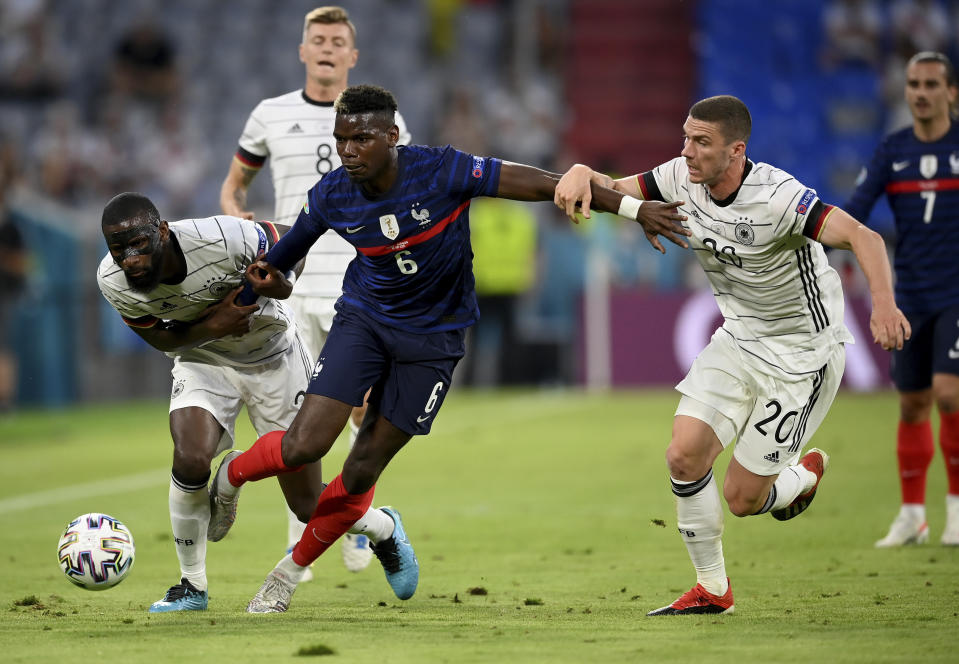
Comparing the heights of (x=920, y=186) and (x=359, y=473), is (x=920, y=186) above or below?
above

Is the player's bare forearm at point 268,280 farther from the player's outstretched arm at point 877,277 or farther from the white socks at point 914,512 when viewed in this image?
the white socks at point 914,512

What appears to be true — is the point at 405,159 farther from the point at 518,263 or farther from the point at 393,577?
the point at 518,263

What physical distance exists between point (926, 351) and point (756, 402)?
2.23 metres

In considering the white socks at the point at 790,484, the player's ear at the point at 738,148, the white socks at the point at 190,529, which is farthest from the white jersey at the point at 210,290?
the white socks at the point at 790,484

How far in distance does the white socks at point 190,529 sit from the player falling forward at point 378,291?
0.19 meters

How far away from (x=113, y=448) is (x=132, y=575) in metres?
7.10

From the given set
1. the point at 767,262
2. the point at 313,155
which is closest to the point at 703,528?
the point at 767,262

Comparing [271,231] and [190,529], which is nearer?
[190,529]

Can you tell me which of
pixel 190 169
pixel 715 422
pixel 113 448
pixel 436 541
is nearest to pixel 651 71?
pixel 190 169

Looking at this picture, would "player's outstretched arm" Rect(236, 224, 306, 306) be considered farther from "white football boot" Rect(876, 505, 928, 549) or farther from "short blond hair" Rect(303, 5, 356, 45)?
"white football boot" Rect(876, 505, 928, 549)

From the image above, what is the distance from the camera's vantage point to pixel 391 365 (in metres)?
6.15

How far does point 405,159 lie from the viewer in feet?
19.7

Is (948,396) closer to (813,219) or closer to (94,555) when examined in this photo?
(813,219)

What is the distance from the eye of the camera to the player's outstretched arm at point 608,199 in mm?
5621
